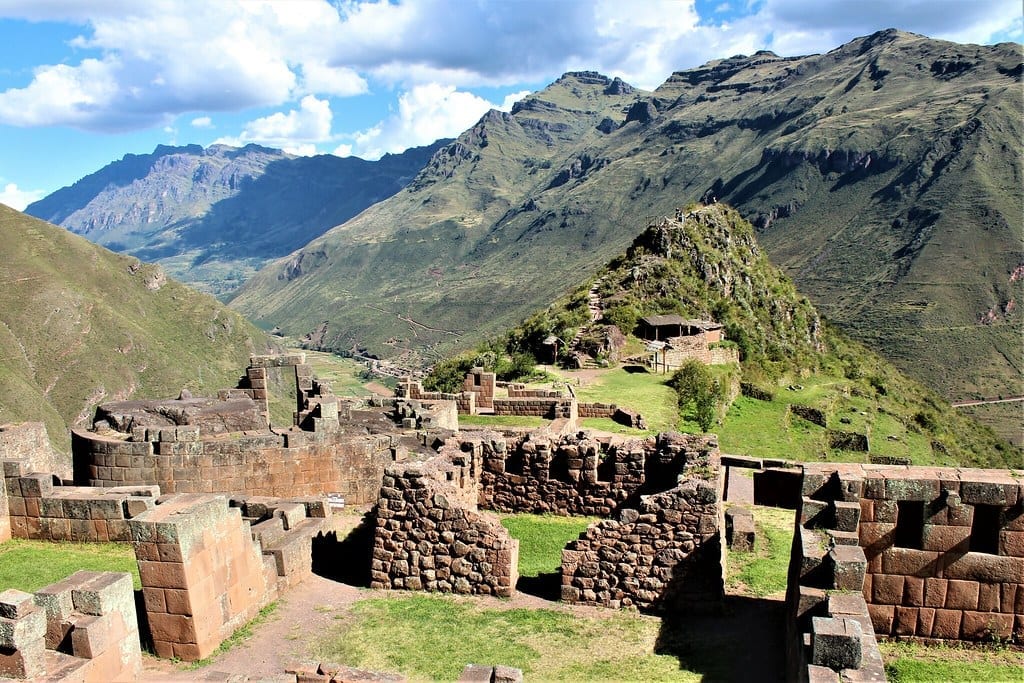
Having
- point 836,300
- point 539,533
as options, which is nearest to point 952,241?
point 836,300

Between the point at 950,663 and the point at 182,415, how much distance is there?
18.8 meters

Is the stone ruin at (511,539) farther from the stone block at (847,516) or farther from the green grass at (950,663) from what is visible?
the green grass at (950,663)

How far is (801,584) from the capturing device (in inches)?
388

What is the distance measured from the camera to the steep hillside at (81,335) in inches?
4301

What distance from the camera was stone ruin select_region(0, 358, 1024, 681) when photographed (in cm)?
937

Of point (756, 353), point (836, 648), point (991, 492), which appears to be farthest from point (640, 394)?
point (836, 648)

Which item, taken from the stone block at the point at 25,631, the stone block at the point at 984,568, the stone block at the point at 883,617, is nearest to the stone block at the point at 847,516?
the stone block at the point at 883,617

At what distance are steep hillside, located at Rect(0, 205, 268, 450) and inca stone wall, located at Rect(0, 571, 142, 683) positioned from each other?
3566 inches

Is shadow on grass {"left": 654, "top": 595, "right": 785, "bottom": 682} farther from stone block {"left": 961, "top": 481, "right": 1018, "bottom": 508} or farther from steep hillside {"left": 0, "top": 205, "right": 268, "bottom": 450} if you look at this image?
steep hillside {"left": 0, "top": 205, "right": 268, "bottom": 450}

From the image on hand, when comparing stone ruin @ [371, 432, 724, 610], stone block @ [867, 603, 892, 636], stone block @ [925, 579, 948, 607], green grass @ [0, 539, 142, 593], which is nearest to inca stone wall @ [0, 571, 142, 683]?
green grass @ [0, 539, 142, 593]

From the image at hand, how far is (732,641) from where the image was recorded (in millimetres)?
11000

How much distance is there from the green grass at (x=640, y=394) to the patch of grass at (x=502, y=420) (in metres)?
5.33

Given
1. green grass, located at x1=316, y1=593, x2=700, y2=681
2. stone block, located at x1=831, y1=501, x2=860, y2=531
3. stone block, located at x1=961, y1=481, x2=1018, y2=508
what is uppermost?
stone block, located at x1=961, y1=481, x2=1018, y2=508

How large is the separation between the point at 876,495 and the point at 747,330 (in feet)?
179
